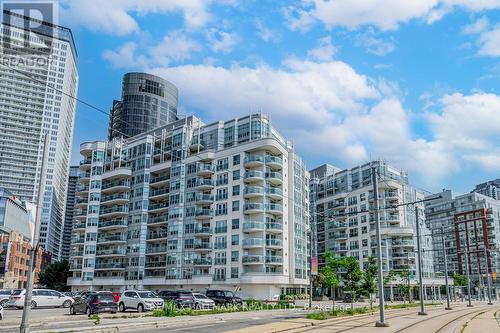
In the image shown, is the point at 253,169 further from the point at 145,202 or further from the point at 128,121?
the point at 128,121

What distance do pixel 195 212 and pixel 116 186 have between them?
68.1ft

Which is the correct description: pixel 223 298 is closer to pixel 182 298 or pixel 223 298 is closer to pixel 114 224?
pixel 182 298

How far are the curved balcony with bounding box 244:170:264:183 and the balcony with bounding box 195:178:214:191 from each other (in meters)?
7.77

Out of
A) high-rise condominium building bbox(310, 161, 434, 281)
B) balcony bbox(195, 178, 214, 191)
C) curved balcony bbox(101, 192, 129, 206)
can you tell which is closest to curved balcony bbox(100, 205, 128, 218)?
curved balcony bbox(101, 192, 129, 206)

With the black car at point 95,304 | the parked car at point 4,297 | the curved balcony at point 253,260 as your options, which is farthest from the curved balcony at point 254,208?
the black car at point 95,304

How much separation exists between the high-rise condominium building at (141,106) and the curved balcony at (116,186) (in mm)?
64009

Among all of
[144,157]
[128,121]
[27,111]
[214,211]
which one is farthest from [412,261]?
[27,111]

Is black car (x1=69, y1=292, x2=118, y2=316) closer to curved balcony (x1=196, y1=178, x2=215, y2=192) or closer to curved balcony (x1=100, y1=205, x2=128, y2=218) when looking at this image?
curved balcony (x1=196, y1=178, x2=215, y2=192)

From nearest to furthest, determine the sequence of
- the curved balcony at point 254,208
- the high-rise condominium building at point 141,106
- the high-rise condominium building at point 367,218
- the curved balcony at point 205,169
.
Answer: the curved balcony at point 254,208
the curved balcony at point 205,169
the high-rise condominium building at point 367,218
the high-rise condominium building at point 141,106

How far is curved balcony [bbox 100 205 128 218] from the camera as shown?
92.4 m

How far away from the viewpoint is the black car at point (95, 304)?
3412 centimetres

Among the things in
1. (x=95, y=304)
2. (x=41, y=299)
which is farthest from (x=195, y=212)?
(x=95, y=304)

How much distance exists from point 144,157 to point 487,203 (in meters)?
116

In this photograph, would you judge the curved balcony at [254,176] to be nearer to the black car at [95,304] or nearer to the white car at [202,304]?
the white car at [202,304]
